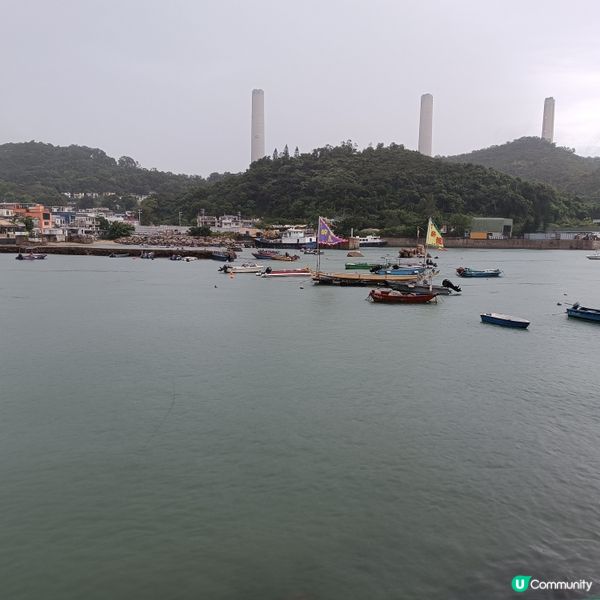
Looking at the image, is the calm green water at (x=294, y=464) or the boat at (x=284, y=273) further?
the boat at (x=284, y=273)

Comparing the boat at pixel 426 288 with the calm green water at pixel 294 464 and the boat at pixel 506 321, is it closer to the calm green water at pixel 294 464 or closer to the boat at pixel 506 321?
the boat at pixel 506 321

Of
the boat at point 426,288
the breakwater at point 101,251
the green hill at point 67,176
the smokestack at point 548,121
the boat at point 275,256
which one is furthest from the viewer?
the smokestack at point 548,121

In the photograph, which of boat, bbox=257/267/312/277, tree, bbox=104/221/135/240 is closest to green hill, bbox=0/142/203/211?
tree, bbox=104/221/135/240

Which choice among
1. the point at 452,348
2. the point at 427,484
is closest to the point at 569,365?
the point at 452,348

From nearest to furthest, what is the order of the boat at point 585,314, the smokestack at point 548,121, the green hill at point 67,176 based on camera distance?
the boat at point 585,314 → the green hill at point 67,176 → the smokestack at point 548,121

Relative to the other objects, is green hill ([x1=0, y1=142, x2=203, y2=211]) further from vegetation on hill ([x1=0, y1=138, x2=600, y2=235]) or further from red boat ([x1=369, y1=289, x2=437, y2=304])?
red boat ([x1=369, y1=289, x2=437, y2=304])

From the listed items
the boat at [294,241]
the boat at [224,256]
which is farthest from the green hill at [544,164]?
the boat at [224,256]

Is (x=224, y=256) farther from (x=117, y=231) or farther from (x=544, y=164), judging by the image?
(x=544, y=164)

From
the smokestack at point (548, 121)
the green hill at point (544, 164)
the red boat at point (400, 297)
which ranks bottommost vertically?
the red boat at point (400, 297)
